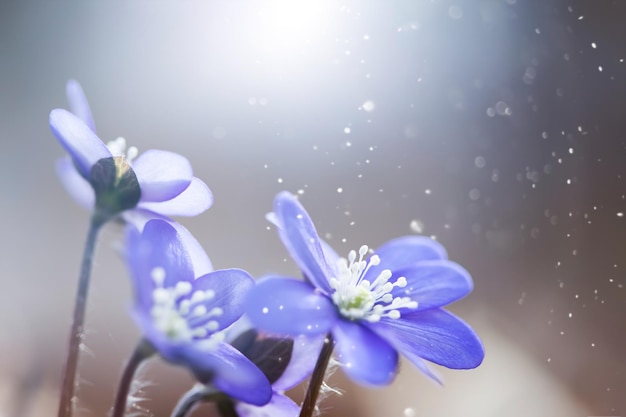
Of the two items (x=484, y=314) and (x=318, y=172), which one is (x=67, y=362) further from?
(x=484, y=314)

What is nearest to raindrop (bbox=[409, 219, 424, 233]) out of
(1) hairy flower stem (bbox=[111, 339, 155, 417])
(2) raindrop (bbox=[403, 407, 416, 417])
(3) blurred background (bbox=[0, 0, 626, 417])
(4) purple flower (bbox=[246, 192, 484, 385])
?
(3) blurred background (bbox=[0, 0, 626, 417])

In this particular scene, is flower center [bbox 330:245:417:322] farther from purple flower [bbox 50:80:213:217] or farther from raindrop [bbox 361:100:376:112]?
raindrop [bbox 361:100:376:112]

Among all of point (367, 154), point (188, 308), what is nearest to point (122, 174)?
point (188, 308)

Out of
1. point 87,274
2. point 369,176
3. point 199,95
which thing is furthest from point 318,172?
point 87,274

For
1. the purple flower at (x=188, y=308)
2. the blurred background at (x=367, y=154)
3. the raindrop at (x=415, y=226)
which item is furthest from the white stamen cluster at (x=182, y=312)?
the raindrop at (x=415, y=226)

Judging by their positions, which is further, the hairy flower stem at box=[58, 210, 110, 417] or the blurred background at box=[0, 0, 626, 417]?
the blurred background at box=[0, 0, 626, 417]
